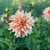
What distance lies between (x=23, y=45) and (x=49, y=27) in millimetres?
498

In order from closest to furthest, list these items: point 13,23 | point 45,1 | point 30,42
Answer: point 13,23 → point 30,42 → point 45,1

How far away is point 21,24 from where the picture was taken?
1.15 m

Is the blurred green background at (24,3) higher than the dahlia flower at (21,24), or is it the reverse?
the blurred green background at (24,3)

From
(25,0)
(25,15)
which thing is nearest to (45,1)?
(25,0)

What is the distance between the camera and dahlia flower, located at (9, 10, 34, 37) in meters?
1.12

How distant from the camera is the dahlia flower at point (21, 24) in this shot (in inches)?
44.2

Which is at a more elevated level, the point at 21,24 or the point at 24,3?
the point at 24,3

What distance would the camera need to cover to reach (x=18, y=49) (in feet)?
4.55

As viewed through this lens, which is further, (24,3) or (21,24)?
(24,3)

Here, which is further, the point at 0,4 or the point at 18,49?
the point at 0,4

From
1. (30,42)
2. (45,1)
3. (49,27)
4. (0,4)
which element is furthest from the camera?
(45,1)

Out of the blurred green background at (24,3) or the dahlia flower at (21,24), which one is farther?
the blurred green background at (24,3)

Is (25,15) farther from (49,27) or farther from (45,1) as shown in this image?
(45,1)

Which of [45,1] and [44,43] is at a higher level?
[45,1]
